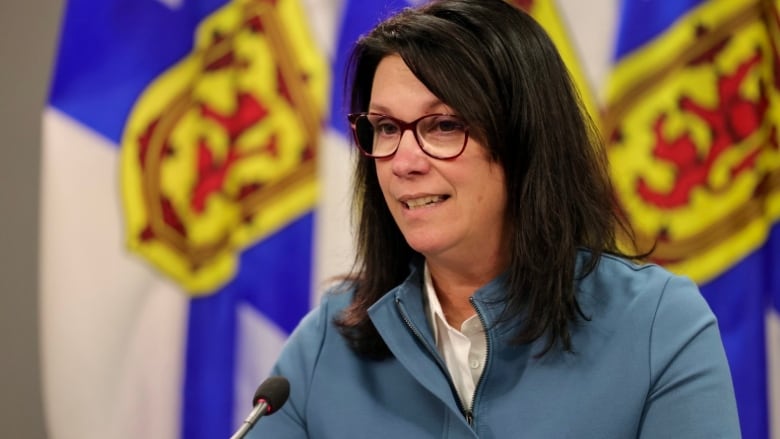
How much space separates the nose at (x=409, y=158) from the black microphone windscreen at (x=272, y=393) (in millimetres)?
359

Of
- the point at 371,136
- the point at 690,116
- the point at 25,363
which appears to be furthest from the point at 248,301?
the point at 690,116

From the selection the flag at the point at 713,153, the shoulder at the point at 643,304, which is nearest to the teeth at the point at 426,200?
the shoulder at the point at 643,304

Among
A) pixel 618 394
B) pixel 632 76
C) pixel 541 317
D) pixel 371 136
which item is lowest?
pixel 618 394

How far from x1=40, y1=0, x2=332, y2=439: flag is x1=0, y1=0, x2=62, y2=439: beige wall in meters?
0.20

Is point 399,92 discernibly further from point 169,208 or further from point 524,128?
point 169,208

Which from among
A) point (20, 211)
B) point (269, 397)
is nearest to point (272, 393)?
point (269, 397)

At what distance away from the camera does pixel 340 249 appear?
2.30m

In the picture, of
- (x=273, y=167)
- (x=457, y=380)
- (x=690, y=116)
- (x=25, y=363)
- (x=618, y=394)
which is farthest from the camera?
(x=25, y=363)

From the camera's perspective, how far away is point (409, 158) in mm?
1421

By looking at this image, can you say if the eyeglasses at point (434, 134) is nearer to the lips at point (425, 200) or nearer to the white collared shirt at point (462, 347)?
the lips at point (425, 200)

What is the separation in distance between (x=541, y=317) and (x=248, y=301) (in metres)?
1.14

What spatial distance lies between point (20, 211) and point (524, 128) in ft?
5.51

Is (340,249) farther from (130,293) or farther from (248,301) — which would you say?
(130,293)

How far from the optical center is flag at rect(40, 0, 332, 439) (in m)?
2.40
